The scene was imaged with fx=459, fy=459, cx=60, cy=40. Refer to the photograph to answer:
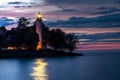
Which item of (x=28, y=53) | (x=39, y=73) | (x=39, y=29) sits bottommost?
(x=28, y=53)

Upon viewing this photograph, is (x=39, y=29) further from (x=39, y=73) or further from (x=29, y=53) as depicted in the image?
(x=39, y=73)

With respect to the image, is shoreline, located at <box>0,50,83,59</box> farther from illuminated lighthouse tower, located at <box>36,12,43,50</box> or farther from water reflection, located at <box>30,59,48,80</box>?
water reflection, located at <box>30,59,48,80</box>

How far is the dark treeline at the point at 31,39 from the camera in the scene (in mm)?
133500

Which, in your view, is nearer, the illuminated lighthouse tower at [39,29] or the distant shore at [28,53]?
the illuminated lighthouse tower at [39,29]

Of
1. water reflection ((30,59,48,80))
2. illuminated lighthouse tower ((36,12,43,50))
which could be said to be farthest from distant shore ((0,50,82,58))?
water reflection ((30,59,48,80))

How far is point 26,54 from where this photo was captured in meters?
138

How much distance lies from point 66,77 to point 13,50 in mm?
72437

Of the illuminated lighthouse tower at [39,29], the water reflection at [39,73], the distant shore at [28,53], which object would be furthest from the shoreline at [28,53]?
the water reflection at [39,73]

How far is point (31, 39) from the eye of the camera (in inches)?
5202

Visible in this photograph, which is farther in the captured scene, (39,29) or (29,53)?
(39,29)

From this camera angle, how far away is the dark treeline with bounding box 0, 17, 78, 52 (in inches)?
5256

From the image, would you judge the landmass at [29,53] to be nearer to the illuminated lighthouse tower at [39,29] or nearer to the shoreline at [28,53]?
the shoreline at [28,53]

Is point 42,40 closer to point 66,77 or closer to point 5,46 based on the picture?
point 5,46

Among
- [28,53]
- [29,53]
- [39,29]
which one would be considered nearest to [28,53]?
[28,53]
